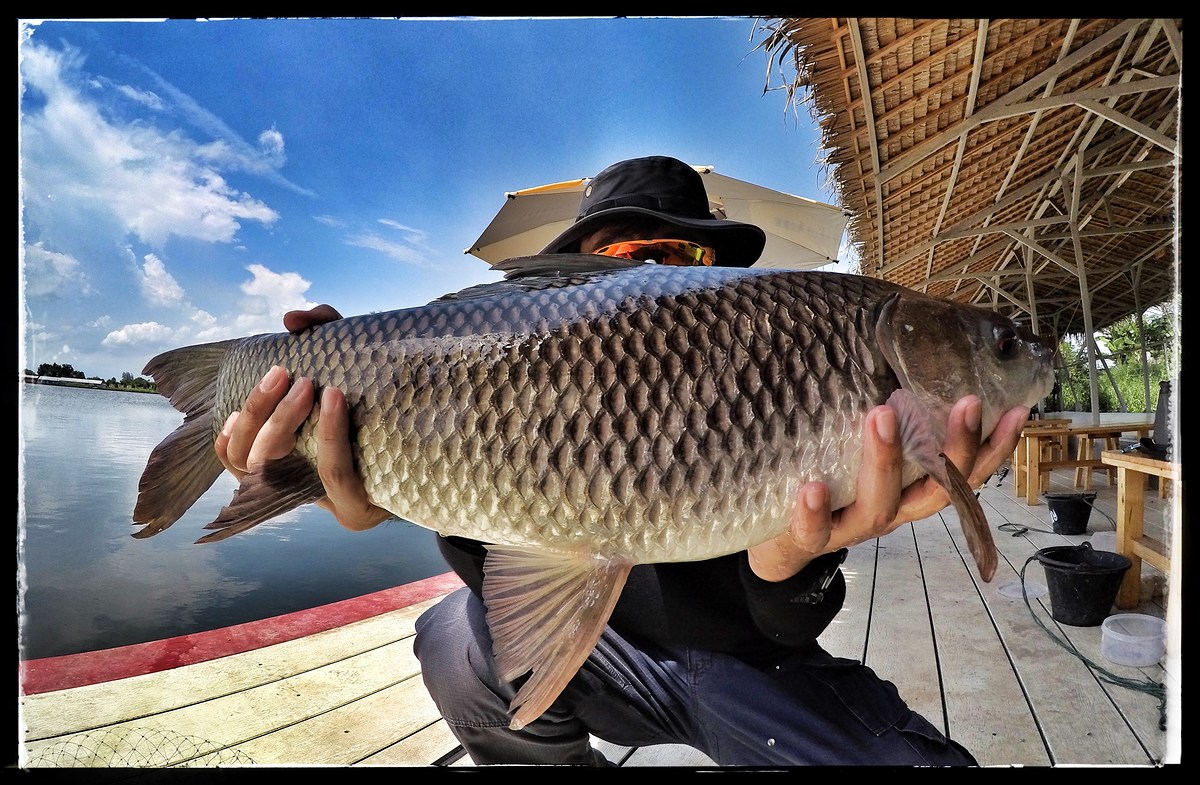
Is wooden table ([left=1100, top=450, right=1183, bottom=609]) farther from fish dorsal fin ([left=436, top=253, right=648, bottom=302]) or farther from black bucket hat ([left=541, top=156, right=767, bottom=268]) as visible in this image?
fish dorsal fin ([left=436, top=253, right=648, bottom=302])

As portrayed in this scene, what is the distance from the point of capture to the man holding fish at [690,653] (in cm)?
81

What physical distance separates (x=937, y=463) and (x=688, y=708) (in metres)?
0.67

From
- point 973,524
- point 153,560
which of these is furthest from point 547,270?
point 153,560

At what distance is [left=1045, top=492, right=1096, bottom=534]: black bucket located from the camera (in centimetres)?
307

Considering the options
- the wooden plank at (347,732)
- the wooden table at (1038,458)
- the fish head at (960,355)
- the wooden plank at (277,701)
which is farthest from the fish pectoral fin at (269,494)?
the wooden table at (1038,458)

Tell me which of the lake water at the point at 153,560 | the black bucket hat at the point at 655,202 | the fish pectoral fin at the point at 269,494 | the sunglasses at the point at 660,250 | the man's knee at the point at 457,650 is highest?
the black bucket hat at the point at 655,202

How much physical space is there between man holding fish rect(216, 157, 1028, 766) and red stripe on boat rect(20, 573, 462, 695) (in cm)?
137

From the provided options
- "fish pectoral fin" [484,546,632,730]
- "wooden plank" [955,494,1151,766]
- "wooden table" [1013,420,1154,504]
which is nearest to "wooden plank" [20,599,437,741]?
"fish pectoral fin" [484,546,632,730]

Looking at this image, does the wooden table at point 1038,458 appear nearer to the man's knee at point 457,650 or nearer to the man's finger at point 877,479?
the man's finger at point 877,479

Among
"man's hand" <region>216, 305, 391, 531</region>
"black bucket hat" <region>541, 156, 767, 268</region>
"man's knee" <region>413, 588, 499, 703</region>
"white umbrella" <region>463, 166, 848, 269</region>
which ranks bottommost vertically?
"man's knee" <region>413, 588, 499, 703</region>

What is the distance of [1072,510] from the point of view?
3.09m

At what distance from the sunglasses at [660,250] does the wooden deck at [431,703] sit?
43.7 inches
